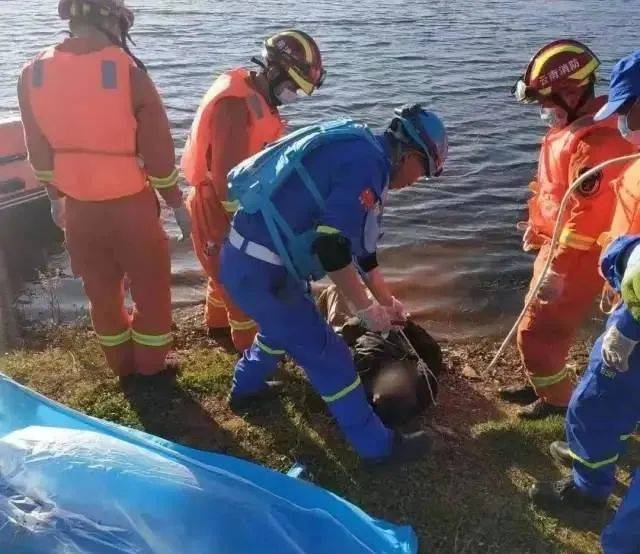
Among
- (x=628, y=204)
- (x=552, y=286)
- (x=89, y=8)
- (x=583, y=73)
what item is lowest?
(x=552, y=286)

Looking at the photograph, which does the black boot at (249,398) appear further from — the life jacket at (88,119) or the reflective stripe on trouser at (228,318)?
the life jacket at (88,119)

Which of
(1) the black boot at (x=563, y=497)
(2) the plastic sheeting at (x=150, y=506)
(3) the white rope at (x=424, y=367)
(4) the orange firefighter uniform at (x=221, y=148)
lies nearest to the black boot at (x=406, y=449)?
(3) the white rope at (x=424, y=367)

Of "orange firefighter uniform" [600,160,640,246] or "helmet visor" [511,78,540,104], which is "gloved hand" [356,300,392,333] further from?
Answer: "helmet visor" [511,78,540,104]

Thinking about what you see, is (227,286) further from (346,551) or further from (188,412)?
(346,551)

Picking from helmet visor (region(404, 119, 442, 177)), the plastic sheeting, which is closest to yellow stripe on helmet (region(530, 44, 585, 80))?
helmet visor (region(404, 119, 442, 177))

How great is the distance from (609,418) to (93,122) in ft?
9.81

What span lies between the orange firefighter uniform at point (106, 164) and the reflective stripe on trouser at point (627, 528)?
9.09 feet

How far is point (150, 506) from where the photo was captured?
2.93 metres

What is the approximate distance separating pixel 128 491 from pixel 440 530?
157 centimetres

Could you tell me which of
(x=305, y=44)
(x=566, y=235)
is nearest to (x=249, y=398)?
(x=566, y=235)

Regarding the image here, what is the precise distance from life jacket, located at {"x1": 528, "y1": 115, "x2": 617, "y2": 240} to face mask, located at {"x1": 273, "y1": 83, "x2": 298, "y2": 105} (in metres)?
1.61

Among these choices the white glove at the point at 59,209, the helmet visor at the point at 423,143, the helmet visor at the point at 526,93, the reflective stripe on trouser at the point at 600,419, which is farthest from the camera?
the white glove at the point at 59,209

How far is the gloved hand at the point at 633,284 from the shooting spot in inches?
107

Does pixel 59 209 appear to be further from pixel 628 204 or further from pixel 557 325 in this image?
pixel 628 204
